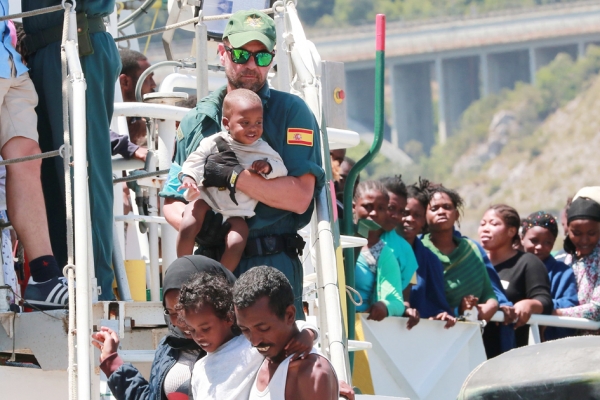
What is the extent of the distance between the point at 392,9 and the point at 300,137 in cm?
11779

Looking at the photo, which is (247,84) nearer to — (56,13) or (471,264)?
(56,13)

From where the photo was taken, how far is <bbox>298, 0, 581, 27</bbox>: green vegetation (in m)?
116

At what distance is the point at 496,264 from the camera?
330 inches

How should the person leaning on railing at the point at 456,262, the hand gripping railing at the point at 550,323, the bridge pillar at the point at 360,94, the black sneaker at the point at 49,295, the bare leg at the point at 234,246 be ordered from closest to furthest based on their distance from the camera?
the bare leg at the point at 234,246 < the black sneaker at the point at 49,295 < the person leaning on railing at the point at 456,262 < the hand gripping railing at the point at 550,323 < the bridge pillar at the point at 360,94

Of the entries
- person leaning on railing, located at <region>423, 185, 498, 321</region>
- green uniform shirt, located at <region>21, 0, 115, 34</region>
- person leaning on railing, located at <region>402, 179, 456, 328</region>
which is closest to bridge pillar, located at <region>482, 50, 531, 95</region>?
person leaning on railing, located at <region>423, 185, 498, 321</region>

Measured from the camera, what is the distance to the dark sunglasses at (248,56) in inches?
190

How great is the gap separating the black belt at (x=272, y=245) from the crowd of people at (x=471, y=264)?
6.53 feet

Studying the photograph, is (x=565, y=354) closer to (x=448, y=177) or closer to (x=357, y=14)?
(x=448, y=177)

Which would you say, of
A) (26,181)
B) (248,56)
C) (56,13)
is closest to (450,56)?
(56,13)

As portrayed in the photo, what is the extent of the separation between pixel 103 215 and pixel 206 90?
2.75 feet

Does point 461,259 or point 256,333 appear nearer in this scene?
point 256,333

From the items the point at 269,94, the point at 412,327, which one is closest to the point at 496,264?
the point at 412,327

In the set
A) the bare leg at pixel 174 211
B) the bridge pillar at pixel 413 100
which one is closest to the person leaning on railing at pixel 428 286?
the bare leg at pixel 174 211

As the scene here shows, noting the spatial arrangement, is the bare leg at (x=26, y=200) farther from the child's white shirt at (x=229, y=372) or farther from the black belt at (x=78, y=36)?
the child's white shirt at (x=229, y=372)
